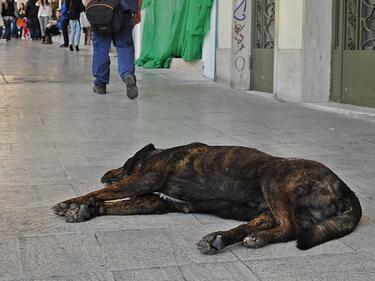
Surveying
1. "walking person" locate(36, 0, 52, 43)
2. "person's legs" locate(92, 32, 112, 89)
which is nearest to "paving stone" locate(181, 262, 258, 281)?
"person's legs" locate(92, 32, 112, 89)

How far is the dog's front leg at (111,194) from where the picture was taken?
424 centimetres

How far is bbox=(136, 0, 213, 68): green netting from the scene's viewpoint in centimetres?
1369

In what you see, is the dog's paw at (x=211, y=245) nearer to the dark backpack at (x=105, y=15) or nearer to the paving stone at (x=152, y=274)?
the paving stone at (x=152, y=274)

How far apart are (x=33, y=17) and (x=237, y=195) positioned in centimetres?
3088

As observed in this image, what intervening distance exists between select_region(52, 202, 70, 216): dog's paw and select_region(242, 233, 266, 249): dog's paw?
1.17 meters

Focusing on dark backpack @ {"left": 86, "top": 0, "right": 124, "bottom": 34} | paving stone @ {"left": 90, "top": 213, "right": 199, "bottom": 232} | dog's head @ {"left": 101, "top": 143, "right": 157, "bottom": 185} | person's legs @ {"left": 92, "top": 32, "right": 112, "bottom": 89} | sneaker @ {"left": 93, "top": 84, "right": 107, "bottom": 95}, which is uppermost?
dark backpack @ {"left": 86, "top": 0, "right": 124, "bottom": 34}

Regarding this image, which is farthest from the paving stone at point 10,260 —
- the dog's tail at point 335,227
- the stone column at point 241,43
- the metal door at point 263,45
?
the stone column at point 241,43

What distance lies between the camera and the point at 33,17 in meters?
33.4

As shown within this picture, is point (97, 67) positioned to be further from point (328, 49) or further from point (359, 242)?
point (359, 242)

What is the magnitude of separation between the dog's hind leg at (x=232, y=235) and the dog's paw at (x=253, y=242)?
27 mm

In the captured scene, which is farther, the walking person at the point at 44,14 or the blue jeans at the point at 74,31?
the walking person at the point at 44,14

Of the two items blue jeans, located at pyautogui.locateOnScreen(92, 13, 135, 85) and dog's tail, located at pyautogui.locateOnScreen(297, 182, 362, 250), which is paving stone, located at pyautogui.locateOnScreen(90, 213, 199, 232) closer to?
dog's tail, located at pyautogui.locateOnScreen(297, 182, 362, 250)

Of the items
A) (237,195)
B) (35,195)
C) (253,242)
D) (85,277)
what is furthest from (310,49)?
(85,277)

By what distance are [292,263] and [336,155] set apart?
2978 millimetres
